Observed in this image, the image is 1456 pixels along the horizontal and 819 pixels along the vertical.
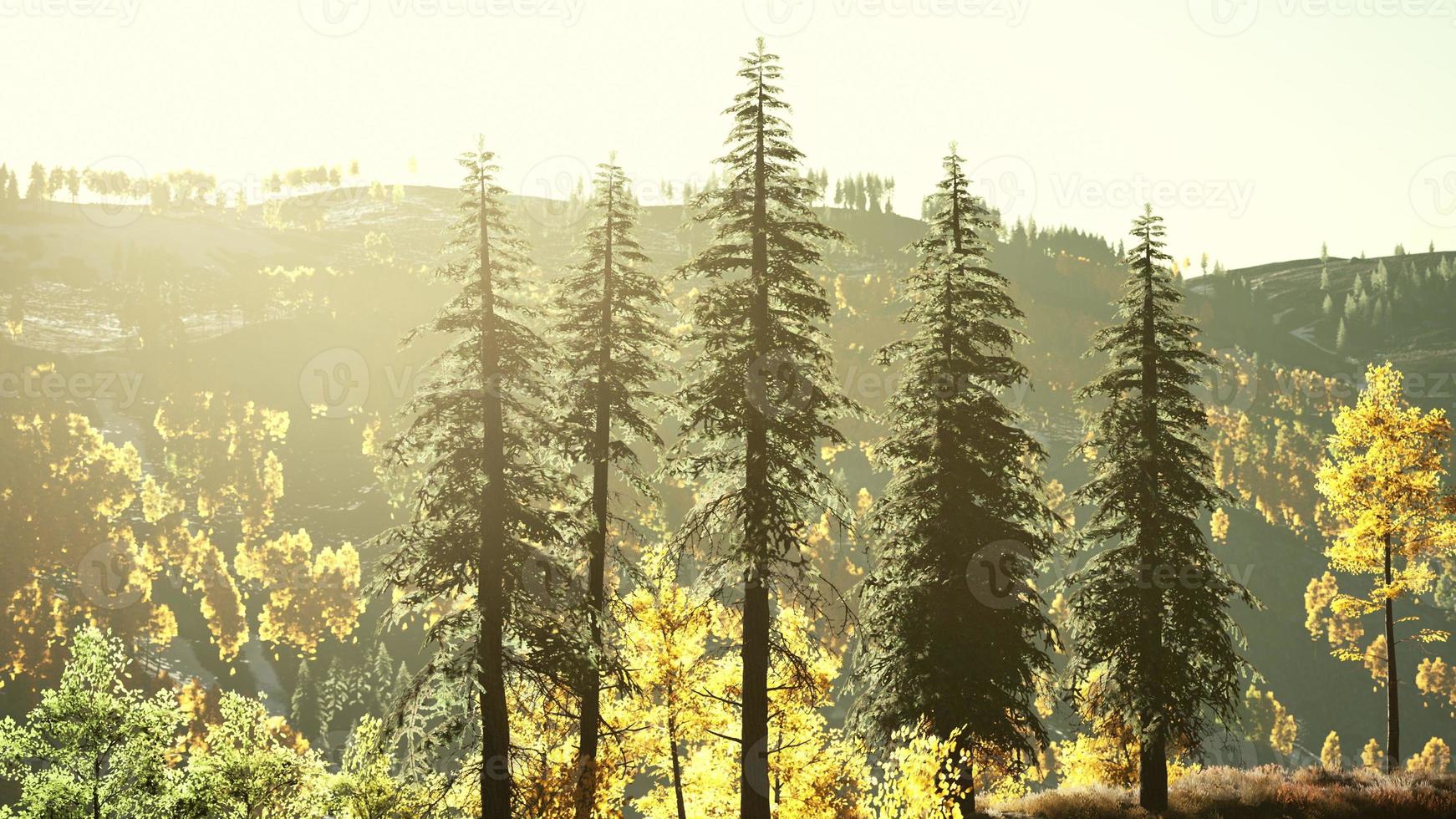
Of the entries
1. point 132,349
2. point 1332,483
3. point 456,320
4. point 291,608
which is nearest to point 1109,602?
point 1332,483

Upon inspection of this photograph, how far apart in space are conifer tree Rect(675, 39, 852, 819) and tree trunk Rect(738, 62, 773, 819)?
22 millimetres

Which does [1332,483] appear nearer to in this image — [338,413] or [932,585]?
[932,585]

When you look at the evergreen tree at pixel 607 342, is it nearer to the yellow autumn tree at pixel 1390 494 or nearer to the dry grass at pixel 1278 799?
the dry grass at pixel 1278 799

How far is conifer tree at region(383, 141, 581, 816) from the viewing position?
13.7 meters

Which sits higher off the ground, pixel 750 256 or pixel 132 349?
pixel 132 349

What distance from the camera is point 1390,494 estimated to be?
21.3 metres

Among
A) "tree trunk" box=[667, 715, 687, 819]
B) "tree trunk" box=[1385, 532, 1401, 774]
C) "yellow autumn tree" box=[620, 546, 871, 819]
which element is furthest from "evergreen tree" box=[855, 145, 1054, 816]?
"tree trunk" box=[1385, 532, 1401, 774]

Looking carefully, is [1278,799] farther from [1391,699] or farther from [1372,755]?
[1372,755]

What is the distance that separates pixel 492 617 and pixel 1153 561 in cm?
1506

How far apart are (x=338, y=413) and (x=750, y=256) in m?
165

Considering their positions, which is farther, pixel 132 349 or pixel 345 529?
pixel 132 349

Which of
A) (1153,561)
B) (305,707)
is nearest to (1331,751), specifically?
(1153,561)

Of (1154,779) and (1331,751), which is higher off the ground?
(1154,779)

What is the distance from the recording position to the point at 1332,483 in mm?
22016
